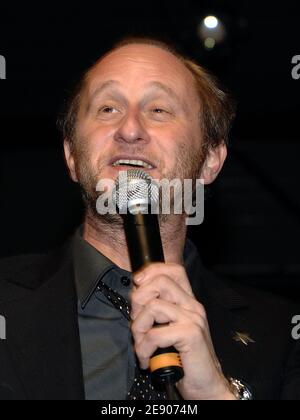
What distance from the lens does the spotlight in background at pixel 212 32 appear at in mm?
3334

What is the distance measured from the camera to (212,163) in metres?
2.51

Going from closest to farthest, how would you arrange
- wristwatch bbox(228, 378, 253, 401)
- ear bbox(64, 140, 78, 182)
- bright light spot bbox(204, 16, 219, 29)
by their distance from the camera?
wristwatch bbox(228, 378, 253, 401) → ear bbox(64, 140, 78, 182) → bright light spot bbox(204, 16, 219, 29)

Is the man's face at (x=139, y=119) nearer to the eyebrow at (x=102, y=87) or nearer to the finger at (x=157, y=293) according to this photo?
the eyebrow at (x=102, y=87)

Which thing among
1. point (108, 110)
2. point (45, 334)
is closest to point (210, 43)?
point (108, 110)

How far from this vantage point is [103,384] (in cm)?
183

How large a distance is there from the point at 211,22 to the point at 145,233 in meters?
2.05

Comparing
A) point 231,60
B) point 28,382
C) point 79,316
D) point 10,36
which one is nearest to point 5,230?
point 10,36

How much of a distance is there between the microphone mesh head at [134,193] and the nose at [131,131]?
191 millimetres

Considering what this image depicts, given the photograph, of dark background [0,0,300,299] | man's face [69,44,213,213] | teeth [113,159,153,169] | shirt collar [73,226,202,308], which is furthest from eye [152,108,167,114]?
dark background [0,0,300,299]

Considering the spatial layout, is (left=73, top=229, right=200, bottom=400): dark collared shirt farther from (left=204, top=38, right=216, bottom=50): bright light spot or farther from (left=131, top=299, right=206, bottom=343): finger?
(left=204, top=38, right=216, bottom=50): bright light spot

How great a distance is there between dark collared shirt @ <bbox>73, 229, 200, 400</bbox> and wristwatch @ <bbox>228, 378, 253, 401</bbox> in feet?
0.87

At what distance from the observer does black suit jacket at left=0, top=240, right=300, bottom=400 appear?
172 centimetres

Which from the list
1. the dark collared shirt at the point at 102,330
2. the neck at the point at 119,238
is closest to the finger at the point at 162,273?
the dark collared shirt at the point at 102,330

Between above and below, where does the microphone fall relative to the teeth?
below
